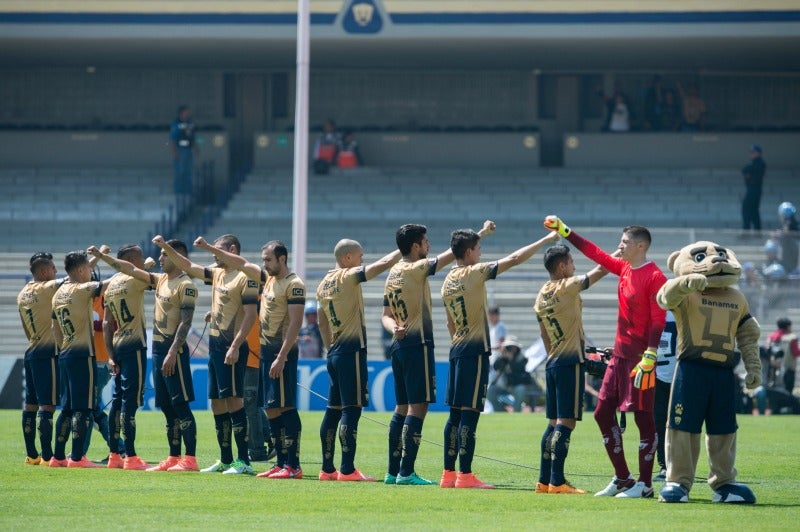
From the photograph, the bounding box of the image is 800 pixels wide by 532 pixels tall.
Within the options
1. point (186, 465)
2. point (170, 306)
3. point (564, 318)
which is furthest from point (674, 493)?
point (170, 306)

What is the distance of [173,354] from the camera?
13531 mm

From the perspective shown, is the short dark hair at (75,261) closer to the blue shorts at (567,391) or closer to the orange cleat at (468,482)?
→ the orange cleat at (468,482)

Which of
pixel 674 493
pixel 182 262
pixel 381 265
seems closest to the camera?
pixel 674 493

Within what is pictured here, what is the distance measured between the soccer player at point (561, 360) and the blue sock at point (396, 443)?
1383mm

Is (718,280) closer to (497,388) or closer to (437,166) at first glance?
(497,388)

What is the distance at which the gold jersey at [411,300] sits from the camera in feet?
40.6

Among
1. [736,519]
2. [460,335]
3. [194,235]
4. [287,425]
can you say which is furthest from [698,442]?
[194,235]

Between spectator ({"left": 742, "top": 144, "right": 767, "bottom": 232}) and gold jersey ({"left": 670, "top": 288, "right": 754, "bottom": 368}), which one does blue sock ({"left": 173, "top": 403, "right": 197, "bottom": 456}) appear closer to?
gold jersey ({"left": 670, "top": 288, "right": 754, "bottom": 368})

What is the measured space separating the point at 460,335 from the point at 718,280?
2397 mm

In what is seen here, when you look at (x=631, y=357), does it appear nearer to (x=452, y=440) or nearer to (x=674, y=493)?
(x=674, y=493)

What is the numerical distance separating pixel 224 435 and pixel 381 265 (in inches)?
104

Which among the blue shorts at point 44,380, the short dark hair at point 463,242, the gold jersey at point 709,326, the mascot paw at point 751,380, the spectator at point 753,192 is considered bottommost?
the blue shorts at point 44,380

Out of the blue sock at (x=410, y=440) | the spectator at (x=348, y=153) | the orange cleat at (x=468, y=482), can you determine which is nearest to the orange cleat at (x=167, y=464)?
the blue sock at (x=410, y=440)

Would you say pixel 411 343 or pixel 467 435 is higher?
pixel 411 343
